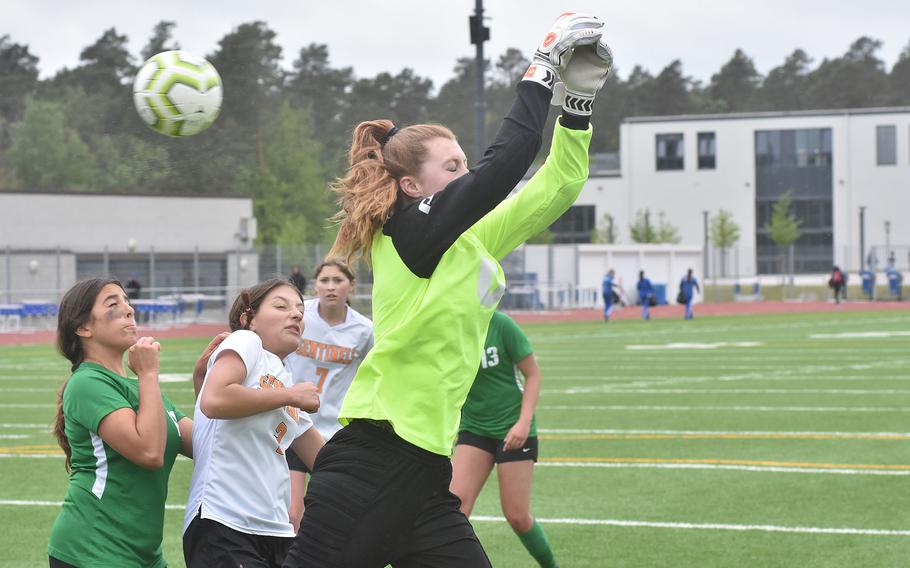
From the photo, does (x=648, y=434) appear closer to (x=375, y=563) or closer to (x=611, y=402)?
(x=611, y=402)

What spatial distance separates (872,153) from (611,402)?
6400 cm

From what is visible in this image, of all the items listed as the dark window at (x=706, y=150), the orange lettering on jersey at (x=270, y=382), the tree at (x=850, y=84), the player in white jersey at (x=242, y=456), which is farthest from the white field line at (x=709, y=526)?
the tree at (x=850, y=84)

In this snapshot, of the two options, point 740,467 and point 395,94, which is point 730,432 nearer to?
point 740,467

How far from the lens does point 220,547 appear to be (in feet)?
14.5

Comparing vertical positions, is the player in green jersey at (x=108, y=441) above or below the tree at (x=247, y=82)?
below

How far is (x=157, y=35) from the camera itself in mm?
81062

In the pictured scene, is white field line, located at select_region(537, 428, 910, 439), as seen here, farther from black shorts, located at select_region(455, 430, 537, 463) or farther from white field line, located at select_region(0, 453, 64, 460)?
black shorts, located at select_region(455, 430, 537, 463)

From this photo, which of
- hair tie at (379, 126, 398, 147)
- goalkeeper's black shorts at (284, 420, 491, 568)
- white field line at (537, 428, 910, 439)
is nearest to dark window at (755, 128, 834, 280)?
white field line at (537, 428, 910, 439)

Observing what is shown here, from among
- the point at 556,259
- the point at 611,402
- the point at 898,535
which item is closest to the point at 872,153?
the point at 556,259

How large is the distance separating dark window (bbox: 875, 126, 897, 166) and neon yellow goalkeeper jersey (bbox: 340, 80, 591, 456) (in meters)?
76.0

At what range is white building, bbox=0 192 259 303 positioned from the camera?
42.1 m

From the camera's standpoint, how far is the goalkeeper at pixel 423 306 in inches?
140

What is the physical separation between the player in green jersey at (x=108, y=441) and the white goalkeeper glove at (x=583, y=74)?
1.66 metres

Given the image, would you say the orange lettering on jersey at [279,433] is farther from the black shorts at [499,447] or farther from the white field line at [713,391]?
the white field line at [713,391]
